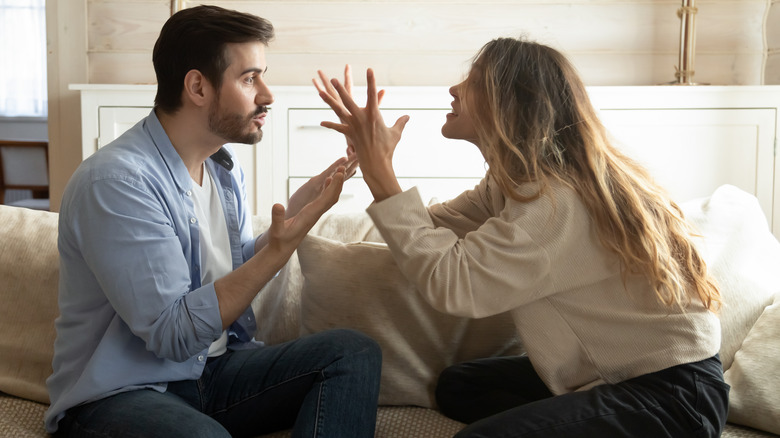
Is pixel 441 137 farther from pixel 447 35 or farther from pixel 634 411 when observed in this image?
pixel 634 411

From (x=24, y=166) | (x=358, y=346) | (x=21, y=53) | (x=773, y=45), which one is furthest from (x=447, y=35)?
(x=21, y=53)

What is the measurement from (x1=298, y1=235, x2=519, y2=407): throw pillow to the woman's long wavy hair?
32 centimetres

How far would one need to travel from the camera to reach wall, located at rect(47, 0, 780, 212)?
3.29 m

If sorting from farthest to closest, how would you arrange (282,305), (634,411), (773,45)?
1. (773,45)
2. (282,305)
3. (634,411)

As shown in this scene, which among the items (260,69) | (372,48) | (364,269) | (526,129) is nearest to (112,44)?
(372,48)

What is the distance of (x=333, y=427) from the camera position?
132 centimetres

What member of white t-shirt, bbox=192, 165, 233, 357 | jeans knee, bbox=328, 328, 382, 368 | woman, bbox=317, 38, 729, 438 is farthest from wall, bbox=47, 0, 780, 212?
jeans knee, bbox=328, 328, 382, 368

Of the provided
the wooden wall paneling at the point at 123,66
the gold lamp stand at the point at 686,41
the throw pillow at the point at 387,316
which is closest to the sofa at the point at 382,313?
the throw pillow at the point at 387,316

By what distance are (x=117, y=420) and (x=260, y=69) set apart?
2.34 ft

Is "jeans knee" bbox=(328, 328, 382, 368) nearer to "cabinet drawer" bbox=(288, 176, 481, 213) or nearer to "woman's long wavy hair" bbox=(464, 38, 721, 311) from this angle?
"woman's long wavy hair" bbox=(464, 38, 721, 311)

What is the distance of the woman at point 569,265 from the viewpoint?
126 cm

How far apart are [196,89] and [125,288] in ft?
1.46

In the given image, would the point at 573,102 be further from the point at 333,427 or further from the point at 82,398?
the point at 82,398

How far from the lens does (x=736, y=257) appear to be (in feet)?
5.23
